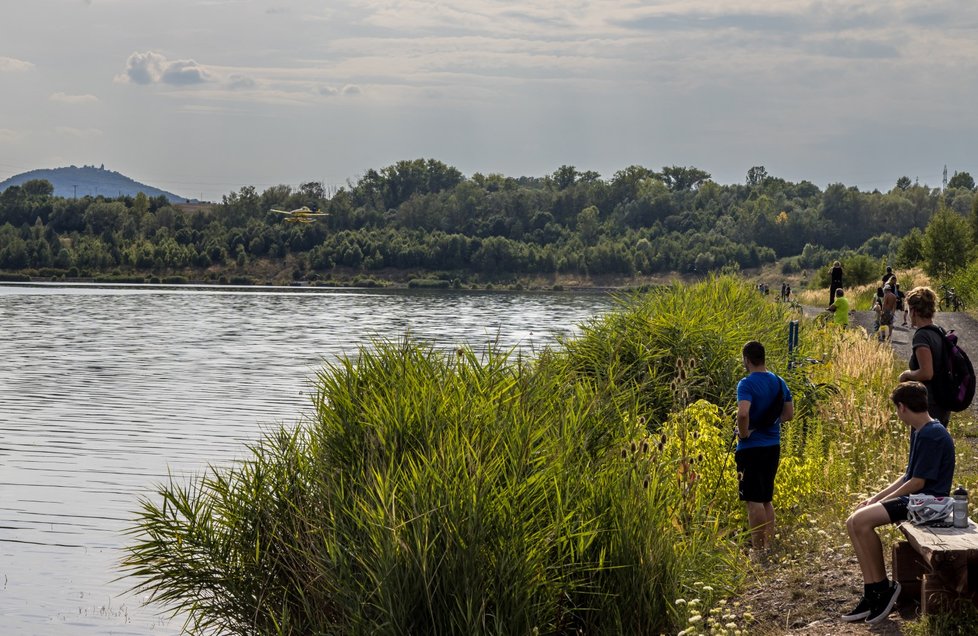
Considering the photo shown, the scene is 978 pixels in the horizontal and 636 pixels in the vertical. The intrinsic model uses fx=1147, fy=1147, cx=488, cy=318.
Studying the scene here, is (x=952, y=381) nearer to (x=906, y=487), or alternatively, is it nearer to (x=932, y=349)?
(x=932, y=349)

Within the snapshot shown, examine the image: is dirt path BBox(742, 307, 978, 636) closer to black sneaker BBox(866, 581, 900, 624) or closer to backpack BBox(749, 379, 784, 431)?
black sneaker BBox(866, 581, 900, 624)

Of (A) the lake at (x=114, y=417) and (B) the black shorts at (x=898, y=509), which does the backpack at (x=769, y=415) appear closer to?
(B) the black shorts at (x=898, y=509)

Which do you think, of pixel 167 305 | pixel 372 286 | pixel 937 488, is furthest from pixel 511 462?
pixel 372 286

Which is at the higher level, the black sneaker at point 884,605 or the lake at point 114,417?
the black sneaker at point 884,605

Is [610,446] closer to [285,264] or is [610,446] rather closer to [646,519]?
[646,519]

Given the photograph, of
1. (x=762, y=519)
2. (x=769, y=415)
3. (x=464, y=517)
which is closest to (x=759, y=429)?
(x=769, y=415)

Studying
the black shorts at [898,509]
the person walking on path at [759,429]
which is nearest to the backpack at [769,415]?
the person walking on path at [759,429]

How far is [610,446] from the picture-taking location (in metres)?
10.0

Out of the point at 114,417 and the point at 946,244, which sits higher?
the point at 946,244

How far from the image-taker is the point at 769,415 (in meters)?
9.29

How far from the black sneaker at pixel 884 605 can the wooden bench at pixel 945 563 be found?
25cm

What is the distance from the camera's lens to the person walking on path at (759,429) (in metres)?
9.15

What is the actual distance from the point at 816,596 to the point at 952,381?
2484 millimetres

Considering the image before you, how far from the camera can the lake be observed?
14.9 metres
